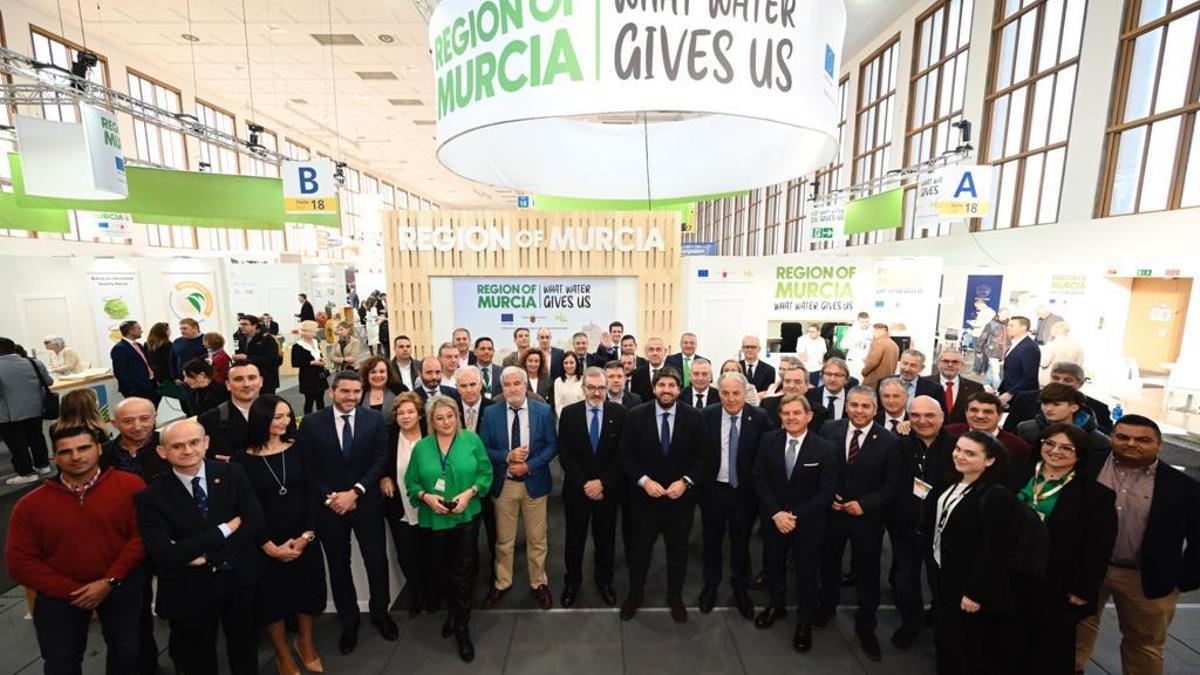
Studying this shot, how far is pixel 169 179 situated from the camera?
6.46m

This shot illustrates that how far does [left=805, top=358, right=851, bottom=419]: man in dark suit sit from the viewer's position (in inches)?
144

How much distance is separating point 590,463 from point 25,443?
5.84 meters

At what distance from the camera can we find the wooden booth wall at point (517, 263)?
23.6 feet

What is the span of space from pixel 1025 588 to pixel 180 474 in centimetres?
371

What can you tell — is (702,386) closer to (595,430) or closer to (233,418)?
(595,430)

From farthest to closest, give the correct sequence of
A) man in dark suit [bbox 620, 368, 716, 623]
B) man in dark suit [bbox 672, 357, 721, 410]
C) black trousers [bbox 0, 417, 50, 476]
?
black trousers [bbox 0, 417, 50, 476] < man in dark suit [bbox 672, 357, 721, 410] < man in dark suit [bbox 620, 368, 716, 623]

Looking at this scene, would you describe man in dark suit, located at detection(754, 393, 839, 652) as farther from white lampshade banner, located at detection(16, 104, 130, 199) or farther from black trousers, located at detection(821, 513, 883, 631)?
white lampshade banner, located at detection(16, 104, 130, 199)

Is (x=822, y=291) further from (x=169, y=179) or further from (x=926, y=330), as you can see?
(x=169, y=179)

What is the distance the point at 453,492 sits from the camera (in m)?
2.66

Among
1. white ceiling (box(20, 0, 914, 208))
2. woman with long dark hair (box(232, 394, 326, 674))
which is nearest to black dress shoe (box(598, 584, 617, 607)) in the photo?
woman with long dark hair (box(232, 394, 326, 674))

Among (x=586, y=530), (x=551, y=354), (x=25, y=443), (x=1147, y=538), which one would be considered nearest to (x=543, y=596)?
(x=586, y=530)

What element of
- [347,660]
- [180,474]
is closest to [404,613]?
[347,660]

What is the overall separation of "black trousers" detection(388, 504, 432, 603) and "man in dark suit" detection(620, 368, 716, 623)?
4.12 ft

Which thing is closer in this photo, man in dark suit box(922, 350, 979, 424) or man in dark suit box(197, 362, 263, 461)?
man in dark suit box(197, 362, 263, 461)
